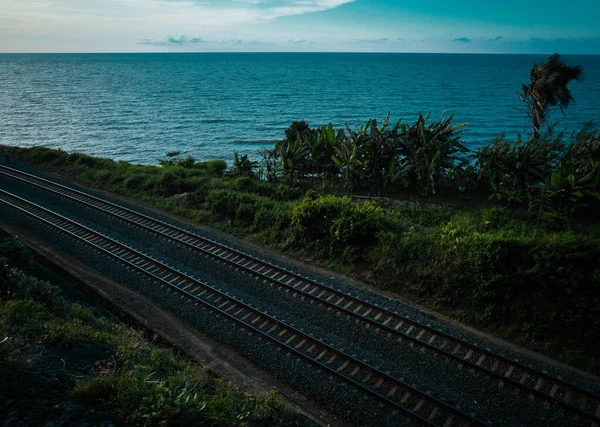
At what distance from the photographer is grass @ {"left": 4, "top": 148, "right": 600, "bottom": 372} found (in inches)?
411

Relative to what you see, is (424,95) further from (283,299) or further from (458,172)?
(283,299)

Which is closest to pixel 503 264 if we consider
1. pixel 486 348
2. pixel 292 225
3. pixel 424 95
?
pixel 486 348

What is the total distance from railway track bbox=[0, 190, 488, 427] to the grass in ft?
11.2

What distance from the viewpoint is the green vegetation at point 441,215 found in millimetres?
10742

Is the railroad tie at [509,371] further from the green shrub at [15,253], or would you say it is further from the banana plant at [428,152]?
the green shrub at [15,253]

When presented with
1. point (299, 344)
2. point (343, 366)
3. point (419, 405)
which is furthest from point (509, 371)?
point (299, 344)

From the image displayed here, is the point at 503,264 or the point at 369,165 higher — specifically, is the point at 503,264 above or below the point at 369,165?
below

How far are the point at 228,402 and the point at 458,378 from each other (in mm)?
4893

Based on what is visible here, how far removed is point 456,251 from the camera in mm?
12578

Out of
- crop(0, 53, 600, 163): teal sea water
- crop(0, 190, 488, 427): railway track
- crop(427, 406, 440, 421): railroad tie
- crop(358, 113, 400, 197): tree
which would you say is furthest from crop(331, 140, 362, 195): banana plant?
crop(0, 53, 600, 163): teal sea water

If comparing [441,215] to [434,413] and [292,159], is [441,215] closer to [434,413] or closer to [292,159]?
[292,159]

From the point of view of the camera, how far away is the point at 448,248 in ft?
42.2

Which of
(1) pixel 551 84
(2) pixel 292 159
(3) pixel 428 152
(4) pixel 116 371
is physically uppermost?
(1) pixel 551 84

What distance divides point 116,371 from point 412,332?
6.59 meters
